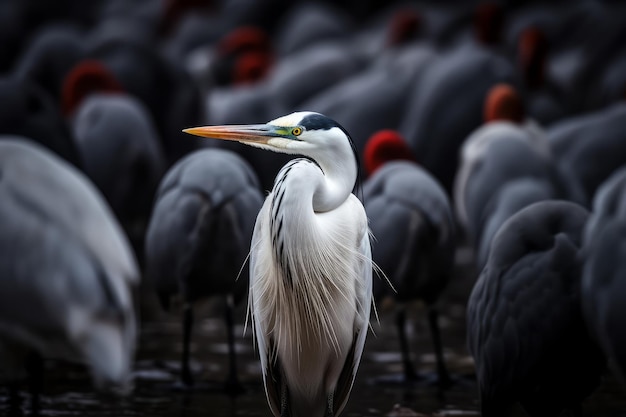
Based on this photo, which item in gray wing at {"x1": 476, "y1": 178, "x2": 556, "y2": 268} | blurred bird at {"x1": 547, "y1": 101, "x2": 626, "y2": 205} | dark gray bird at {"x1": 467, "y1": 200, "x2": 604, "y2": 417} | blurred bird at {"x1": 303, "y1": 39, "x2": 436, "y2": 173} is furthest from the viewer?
blurred bird at {"x1": 303, "y1": 39, "x2": 436, "y2": 173}

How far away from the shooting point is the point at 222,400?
611 centimetres

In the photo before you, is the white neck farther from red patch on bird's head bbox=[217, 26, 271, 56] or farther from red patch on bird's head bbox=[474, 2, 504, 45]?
red patch on bird's head bbox=[217, 26, 271, 56]

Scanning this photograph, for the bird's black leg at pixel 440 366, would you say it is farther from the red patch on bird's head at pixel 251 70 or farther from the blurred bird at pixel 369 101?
the red patch on bird's head at pixel 251 70

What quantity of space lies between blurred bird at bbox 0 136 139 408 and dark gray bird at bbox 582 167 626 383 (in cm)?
Result: 176

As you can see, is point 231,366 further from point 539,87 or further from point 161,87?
point 539,87

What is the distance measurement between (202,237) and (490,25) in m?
7.78

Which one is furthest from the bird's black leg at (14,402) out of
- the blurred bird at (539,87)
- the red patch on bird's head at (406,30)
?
the red patch on bird's head at (406,30)

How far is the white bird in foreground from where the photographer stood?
491 centimetres

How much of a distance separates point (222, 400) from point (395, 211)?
134 centimetres

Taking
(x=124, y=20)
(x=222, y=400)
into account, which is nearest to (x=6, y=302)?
(x=222, y=400)

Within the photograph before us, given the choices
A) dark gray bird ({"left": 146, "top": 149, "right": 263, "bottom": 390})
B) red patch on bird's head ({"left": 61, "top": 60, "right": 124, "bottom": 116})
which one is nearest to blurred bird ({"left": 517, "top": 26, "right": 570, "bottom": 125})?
red patch on bird's head ({"left": 61, "top": 60, "right": 124, "bottom": 116})

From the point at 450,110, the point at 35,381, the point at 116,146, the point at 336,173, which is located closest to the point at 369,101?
the point at 450,110

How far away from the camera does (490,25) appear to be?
13.4 meters

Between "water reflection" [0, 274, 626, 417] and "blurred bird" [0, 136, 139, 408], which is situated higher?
"blurred bird" [0, 136, 139, 408]
